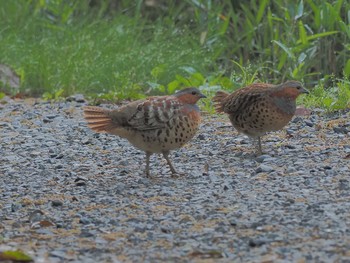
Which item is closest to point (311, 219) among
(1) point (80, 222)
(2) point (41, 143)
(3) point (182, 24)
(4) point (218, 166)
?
(1) point (80, 222)

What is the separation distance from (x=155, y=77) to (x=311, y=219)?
18.6ft

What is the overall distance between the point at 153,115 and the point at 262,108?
104cm

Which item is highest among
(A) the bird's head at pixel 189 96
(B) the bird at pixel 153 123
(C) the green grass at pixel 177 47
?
(C) the green grass at pixel 177 47

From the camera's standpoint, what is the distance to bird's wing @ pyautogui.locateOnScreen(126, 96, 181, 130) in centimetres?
712

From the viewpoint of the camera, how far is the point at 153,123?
7109 millimetres

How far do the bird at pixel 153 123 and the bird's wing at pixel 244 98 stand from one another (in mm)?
725

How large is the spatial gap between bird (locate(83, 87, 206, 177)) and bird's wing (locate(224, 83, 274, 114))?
0.72 meters

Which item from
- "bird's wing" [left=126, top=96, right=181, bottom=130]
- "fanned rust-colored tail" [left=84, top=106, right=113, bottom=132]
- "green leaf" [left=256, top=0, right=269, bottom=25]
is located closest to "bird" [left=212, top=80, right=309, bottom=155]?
"bird's wing" [left=126, top=96, right=181, bottom=130]

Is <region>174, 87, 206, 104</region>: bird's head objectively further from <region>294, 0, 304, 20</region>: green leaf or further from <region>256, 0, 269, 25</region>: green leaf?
<region>256, 0, 269, 25</region>: green leaf

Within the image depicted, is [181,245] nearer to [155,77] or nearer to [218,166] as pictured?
[218,166]

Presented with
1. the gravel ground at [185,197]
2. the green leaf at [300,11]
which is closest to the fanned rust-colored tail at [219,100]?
the gravel ground at [185,197]

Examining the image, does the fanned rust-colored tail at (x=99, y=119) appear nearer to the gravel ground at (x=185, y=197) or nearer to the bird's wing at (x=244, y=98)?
the gravel ground at (x=185, y=197)

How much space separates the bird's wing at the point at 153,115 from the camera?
23.4ft

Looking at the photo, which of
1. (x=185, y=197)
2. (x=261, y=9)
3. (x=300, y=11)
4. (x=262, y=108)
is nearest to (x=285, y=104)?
(x=262, y=108)
